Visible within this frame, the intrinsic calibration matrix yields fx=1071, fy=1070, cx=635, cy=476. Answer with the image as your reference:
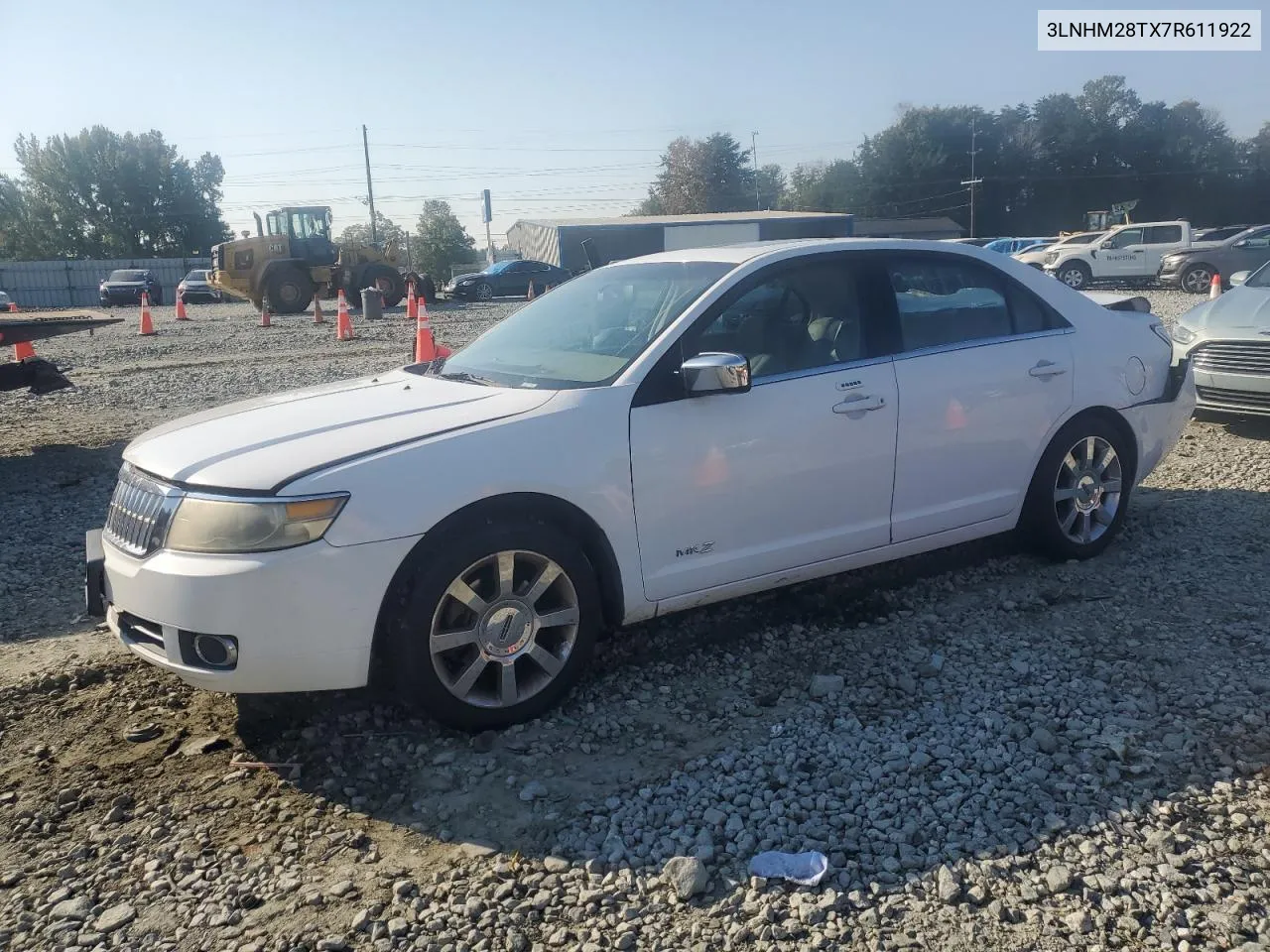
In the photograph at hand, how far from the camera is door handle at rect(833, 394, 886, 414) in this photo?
432cm

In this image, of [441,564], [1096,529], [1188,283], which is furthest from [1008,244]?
[441,564]

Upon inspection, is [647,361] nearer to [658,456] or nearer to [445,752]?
[658,456]

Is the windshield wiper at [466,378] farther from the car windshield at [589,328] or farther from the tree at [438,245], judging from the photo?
the tree at [438,245]

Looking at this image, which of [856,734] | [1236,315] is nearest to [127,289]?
[1236,315]

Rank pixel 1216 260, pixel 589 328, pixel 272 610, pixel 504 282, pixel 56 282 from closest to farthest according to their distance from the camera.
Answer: pixel 272 610 < pixel 589 328 < pixel 1216 260 < pixel 504 282 < pixel 56 282

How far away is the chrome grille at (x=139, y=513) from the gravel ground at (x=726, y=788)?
697mm

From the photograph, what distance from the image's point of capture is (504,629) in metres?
3.62

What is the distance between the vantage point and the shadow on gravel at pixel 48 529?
196 inches

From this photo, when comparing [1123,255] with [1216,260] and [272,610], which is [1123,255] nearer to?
[1216,260]

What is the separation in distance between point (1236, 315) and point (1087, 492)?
12.9ft

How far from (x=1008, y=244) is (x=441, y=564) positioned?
4201 centimetres

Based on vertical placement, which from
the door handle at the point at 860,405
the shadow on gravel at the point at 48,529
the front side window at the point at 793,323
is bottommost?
the shadow on gravel at the point at 48,529

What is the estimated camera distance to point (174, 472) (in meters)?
3.50

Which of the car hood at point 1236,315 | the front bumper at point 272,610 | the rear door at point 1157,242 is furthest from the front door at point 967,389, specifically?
the rear door at point 1157,242
